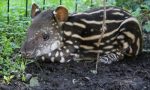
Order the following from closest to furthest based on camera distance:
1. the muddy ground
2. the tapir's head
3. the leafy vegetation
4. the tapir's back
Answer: the muddy ground → the leafy vegetation → the tapir's head → the tapir's back

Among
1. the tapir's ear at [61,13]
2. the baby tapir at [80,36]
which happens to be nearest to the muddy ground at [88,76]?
the baby tapir at [80,36]

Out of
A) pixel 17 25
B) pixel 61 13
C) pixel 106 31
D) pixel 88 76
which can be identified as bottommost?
pixel 88 76

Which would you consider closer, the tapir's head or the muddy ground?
the muddy ground

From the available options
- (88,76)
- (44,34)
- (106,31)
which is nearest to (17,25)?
(44,34)

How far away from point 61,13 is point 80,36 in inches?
12.7

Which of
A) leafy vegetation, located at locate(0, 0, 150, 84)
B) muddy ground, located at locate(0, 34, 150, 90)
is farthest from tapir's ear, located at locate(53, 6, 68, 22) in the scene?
leafy vegetation, located at locate(0, 0, 150, 84)

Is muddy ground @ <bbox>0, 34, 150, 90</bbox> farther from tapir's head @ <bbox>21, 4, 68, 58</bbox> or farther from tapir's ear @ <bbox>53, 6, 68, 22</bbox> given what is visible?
tapir's ear @ <bbox>53, 6, 68, 22</bbox>

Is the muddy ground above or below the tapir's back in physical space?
below

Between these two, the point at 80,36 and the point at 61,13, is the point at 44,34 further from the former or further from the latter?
the point at 80,36

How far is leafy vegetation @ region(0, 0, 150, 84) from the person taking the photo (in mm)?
4973

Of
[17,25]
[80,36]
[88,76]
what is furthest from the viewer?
[17,25]

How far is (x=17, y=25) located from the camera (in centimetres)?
651

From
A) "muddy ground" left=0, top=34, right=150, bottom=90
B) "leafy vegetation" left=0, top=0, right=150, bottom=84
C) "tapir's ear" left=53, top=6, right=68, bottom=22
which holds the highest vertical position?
"tapir's ear" left=53, top=6, right=68, bottom=22

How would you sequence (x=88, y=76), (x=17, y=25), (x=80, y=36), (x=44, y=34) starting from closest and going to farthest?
(x=88, y=76)
(x=44, y=34)
(x=80, y=36)
(x=17, y=25)
